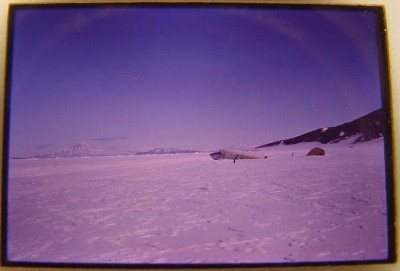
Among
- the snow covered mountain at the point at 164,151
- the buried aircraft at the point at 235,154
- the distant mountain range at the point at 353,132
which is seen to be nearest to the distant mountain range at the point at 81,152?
the snow covered mountain at the point at 164,151

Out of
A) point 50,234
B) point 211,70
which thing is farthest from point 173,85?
point 50,234

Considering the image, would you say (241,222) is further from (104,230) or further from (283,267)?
(104,230)

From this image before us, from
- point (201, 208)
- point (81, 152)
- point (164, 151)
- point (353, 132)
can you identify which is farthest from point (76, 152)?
point (353, 132)

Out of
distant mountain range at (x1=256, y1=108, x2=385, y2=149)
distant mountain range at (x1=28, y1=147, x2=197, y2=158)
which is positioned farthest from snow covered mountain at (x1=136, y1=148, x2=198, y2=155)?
distant mountain range at (x1=256, y1=108, x2=385, y2=149)

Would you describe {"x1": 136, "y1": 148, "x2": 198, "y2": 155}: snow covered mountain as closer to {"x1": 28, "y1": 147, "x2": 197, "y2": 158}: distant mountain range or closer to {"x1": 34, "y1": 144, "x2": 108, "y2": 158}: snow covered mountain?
{"x1": 28, "y1": 147, "x2": 197, "y2": 158}: distant mountain range

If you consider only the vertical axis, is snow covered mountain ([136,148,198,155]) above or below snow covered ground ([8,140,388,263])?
above

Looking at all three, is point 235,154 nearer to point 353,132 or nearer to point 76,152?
point 353,132

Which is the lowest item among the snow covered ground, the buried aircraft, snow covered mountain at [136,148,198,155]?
the snow covered ground
